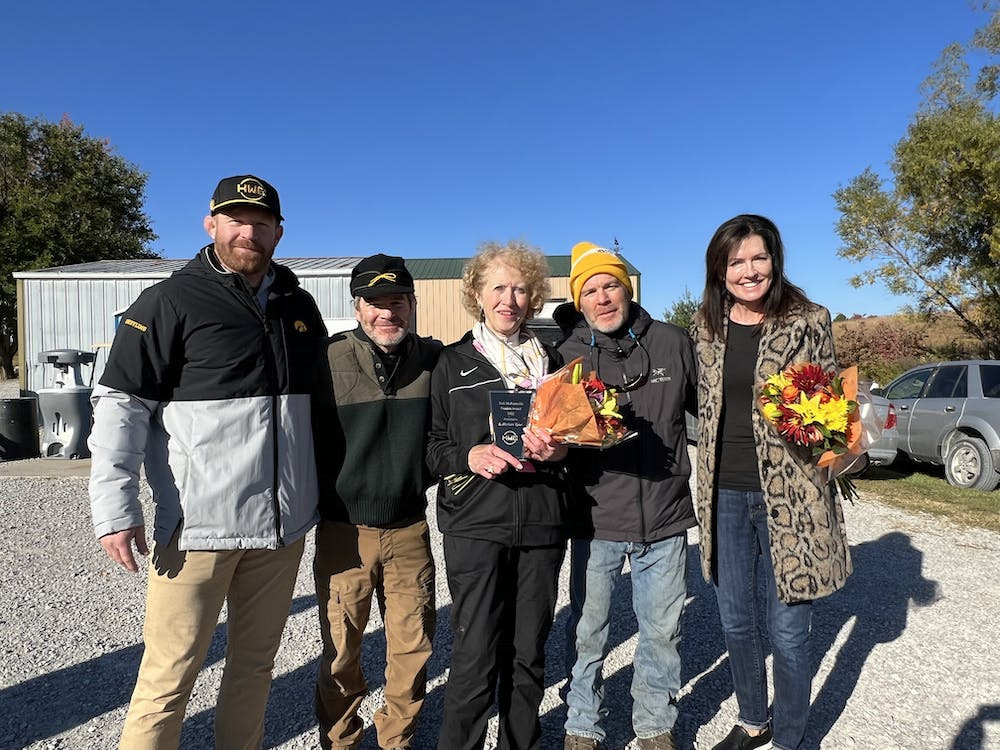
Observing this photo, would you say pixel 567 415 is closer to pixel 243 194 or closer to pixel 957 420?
pixel 243 194

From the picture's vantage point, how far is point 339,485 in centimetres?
262

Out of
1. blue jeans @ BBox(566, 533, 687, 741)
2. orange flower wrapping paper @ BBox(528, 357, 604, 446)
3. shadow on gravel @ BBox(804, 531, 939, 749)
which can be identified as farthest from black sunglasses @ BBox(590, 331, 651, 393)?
shadow on gravel @ BBox(804, 531, 939, 749)

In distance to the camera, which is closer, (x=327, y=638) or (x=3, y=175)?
(x=327, y=638)

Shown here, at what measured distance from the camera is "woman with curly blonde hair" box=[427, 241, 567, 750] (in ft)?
7.96

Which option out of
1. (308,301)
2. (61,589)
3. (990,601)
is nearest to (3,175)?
(61,589)

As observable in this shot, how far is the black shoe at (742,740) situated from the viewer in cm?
281

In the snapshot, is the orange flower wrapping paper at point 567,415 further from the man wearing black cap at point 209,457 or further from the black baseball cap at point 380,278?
the man wearing black cap at point 209,457

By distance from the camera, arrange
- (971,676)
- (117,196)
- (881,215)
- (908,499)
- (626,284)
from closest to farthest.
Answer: (626,284) < (971,676) < (908,499) < (881,215) < (117,196)

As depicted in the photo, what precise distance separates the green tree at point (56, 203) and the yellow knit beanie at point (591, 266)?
29.8 metres

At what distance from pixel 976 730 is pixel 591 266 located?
10.1 feet

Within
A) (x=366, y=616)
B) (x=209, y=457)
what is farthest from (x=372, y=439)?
(x=366, y=616)

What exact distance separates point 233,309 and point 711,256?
2.01m

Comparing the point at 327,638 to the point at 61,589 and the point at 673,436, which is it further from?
the point at 61,589

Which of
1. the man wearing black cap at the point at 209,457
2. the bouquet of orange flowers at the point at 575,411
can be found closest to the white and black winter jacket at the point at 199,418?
the man wearing black cap at the point at 209,457
